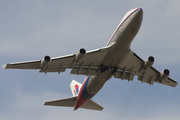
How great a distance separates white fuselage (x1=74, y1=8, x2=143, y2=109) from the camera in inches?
1181

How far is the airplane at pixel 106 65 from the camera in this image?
100 ft

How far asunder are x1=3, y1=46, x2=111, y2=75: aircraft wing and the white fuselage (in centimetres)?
84

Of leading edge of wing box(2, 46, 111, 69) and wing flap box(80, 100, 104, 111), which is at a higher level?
leading edge of wing box(2, 46, 111, 69)

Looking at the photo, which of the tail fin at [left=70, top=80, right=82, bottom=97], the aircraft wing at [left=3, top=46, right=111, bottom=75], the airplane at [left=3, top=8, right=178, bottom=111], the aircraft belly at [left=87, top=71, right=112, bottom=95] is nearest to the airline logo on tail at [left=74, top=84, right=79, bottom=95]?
the tail fin at [left=70, top=80, right=82, bottom=97]

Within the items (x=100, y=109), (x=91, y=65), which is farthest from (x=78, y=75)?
(x=100, y=109)

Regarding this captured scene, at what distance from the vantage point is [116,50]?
3177 centimetres

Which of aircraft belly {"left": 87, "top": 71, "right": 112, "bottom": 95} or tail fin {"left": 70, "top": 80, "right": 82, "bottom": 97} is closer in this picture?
aircraft belly {"left": 87, "top": 71, "right": 112, "bottom": 95}

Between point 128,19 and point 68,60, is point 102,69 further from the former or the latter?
point 128,19

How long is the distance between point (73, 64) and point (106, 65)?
425cm

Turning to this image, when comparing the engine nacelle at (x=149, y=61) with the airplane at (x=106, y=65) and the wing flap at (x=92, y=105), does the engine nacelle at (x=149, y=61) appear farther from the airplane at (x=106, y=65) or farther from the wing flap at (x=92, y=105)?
the wing flap at (x=92, y=105)

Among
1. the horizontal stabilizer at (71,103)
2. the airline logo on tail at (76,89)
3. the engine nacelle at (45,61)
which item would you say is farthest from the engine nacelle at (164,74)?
the engine nacelle at (45,61)

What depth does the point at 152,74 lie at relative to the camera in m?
39.5

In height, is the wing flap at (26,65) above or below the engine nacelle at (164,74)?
below

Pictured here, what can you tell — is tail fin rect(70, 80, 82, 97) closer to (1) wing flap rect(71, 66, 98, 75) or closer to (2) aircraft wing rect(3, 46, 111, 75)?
(1) wing flap rect(71, 66, 98, 75)
